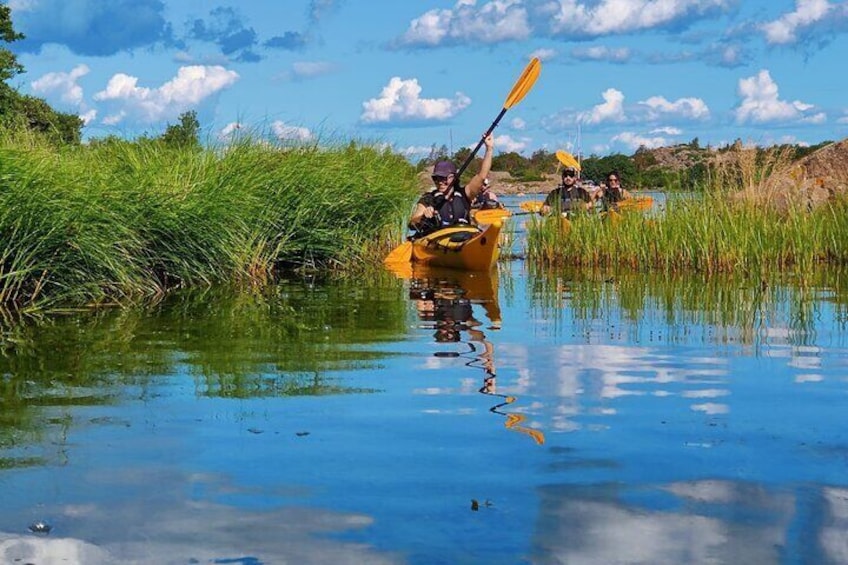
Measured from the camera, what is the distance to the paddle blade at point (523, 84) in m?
17.6

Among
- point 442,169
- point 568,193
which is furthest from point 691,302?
point 568,193

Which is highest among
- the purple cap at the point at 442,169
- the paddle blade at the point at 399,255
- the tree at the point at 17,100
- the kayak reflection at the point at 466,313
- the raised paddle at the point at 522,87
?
the tree at the point at 17,100

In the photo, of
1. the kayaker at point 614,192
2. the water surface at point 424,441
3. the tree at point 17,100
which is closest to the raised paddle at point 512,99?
the kayaker at point 614,192

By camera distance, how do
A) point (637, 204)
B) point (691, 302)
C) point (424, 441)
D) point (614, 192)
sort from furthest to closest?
point (614, 192) < point (637, 204) < point (691, 302) < point (424, 441)

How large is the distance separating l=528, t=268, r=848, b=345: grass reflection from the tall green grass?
285 cm

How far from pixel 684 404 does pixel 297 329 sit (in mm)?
4398

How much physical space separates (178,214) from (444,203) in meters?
5.67

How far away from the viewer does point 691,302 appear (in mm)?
12273

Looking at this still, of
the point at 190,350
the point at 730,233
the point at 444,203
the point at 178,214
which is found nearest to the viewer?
the point at 190,350

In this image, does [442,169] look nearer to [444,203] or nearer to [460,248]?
[444,203]

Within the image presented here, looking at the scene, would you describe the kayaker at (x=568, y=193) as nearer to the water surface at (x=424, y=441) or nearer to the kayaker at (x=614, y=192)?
the kayaker at (x=614, y=192)

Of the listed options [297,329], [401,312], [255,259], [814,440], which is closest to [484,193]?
[255,259]

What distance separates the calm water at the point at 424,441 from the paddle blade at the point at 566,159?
392 inches

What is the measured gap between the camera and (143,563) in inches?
151
